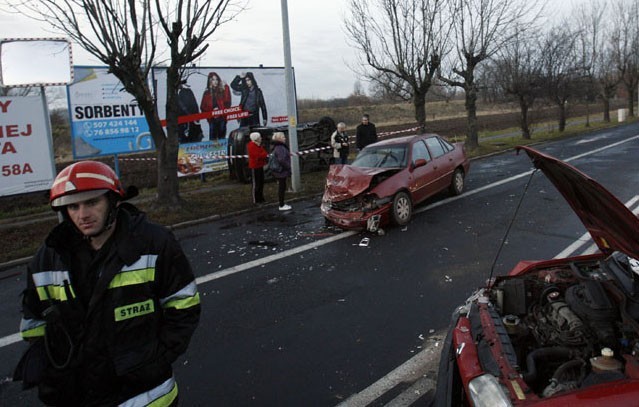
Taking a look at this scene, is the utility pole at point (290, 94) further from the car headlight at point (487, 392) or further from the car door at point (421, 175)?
the car headlight at point (487, 392)

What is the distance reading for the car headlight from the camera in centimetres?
223

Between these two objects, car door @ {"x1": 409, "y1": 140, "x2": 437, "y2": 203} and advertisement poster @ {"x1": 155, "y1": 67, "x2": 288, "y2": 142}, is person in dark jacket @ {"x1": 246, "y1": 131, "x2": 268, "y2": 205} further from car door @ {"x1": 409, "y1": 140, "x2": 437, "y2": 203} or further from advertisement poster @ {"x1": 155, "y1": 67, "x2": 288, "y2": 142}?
advertisement poster @ {"x1": 155, "y1": 67, "x2": 288, "y2": 142}

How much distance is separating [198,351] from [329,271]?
2460 mm

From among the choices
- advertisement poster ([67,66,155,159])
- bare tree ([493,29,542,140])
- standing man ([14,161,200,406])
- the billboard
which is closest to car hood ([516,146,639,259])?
standing man ([14,161,200,406])

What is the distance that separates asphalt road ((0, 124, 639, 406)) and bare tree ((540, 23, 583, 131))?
16561 mm

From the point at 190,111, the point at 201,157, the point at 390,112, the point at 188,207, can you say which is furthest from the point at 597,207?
the point at 390,112

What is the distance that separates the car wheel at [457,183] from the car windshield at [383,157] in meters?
2.04

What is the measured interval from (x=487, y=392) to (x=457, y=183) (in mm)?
9260

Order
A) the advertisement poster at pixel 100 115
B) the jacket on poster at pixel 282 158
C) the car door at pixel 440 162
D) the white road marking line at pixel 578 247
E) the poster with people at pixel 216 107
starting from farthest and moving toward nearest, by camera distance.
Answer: the poster with people at pixel 216 107 < the advertisement poster at pixel 100 115 < the jacket on poster at pixel 282 158 < the car door at pixel 440 162 < the white road marking line at pixel 578 247

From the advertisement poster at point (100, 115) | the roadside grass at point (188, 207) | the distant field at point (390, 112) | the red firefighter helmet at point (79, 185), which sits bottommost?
the roadside grass at point (188, 207)

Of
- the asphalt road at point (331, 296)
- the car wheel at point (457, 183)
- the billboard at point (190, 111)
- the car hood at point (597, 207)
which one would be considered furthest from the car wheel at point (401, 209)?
the billboard at point (190, 111)

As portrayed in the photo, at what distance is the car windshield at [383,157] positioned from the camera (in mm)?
9359

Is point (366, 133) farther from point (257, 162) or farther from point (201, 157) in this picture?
point (201, 157)

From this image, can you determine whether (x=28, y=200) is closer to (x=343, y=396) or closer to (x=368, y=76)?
(x=368, y=76)
